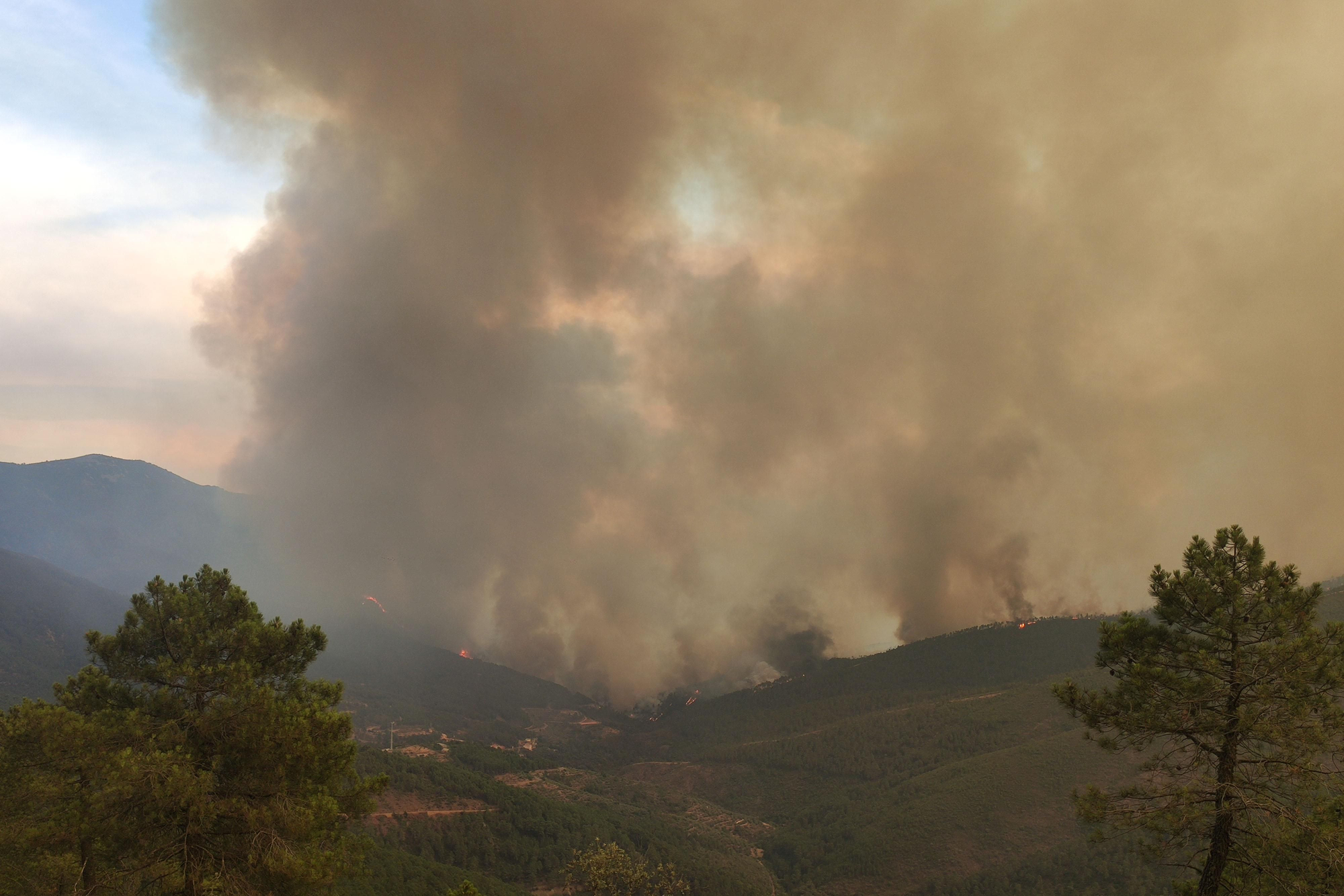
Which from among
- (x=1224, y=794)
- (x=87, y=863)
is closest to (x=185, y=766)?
(x=87, y=863)

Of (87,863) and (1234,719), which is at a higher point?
(1234,719)

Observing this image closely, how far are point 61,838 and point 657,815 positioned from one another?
17329cm

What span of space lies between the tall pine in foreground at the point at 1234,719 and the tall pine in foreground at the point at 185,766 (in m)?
26.7

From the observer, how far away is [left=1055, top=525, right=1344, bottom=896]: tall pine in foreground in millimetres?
22109

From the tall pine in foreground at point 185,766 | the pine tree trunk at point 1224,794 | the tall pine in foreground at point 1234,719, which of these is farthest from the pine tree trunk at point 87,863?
the pine tree trunk at point 1224,794

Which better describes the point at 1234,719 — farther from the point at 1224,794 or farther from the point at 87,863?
the point at 87,863

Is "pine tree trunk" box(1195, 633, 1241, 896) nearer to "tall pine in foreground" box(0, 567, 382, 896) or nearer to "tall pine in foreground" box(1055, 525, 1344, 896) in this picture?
"tall pine in foreground" box(1055, 525, 1344, 896)

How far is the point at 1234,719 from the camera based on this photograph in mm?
22734

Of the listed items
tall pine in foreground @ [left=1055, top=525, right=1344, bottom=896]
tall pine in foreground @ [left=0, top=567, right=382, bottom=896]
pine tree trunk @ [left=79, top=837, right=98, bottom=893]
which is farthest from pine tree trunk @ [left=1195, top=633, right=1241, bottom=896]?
pine tree trunk @ [left=79, top=837, right=98, bottom=893]

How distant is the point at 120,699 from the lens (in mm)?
25734

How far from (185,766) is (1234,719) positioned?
1336 inches

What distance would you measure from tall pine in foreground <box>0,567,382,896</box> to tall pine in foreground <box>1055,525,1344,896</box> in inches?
1052

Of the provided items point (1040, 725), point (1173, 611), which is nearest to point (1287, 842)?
point (1173, 611)

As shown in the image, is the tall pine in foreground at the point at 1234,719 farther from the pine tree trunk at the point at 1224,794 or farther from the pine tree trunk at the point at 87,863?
the pine tree trunk at the point at 87,863
